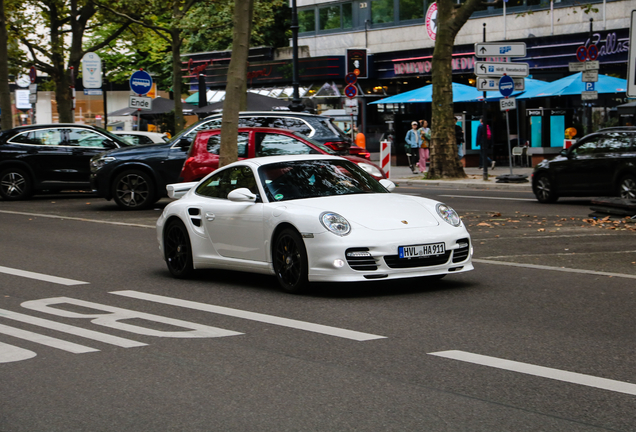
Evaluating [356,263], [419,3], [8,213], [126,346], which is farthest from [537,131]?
[126,346]

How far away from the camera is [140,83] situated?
Answer: 3081 centimetres

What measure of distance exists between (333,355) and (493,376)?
1143 millimetres

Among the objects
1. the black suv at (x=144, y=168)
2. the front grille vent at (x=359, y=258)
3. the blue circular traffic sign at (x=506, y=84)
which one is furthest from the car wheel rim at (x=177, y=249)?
the blue circular traffic sign at (x=506, y=84)

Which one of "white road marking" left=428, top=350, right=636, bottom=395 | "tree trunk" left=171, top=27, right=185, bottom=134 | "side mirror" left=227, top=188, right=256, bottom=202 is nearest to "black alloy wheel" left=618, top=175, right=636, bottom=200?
"side mirror" left=227, top=188, right=256, bottom=202

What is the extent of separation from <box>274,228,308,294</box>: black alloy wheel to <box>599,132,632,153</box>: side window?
39.2 ft

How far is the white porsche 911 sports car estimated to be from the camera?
28.7ft

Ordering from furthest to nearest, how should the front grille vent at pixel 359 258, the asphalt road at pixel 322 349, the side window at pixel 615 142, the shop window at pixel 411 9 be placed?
1. the shop window at pixel 411 9
2. the side window at pixel 615 142
3. the front grille vent at pixel 359 258
4. the asphalt road at pixel 322 349

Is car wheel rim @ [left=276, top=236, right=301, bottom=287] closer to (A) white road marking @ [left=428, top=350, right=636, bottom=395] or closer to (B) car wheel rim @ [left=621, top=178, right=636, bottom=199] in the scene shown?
(A) white road marking @ [left=428, top=350, right=636, bottom=395]

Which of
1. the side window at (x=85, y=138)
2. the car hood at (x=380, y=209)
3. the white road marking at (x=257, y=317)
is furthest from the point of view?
the side window at (x=85, y=138)

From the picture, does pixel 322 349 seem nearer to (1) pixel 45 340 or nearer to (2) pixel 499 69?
(1) pixel 45 340

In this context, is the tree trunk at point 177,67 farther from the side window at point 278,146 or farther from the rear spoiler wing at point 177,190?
the rear spoiler wing at point 177,190

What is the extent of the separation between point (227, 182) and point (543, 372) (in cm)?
528

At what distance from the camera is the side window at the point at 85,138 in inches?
918

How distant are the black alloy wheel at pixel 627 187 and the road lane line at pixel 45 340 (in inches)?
551
